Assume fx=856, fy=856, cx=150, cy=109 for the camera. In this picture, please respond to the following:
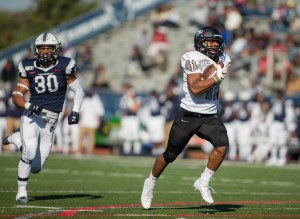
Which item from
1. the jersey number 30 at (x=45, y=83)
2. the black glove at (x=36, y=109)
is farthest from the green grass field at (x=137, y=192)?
the jersey number 30 at (x=45, y=83)

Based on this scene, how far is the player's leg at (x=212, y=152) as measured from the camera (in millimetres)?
8471

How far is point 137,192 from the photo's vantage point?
36.2ft

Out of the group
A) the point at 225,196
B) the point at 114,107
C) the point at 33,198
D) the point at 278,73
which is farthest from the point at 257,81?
the point at 33,198

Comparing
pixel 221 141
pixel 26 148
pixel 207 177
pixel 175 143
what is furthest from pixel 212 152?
pixel 26 148

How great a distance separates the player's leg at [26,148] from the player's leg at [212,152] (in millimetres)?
2015

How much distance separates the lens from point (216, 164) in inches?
336

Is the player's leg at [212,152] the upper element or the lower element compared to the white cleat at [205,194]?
upper

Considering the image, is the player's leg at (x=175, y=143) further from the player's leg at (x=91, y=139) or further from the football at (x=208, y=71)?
the player's leg at (x=91, y=139)

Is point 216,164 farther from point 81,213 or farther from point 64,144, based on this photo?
point 64,144

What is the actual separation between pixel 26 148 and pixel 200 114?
6.85ft

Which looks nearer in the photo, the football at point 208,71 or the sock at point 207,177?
the sock at point 207,177

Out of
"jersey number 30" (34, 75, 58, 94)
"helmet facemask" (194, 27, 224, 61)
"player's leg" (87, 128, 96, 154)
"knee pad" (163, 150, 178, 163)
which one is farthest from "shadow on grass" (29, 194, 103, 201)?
"player's leg" (87, 128, 96, 154)

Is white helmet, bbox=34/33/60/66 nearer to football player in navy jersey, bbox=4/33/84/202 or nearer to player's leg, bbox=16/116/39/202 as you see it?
football player in navy jersey, bbox=4/33/84/202

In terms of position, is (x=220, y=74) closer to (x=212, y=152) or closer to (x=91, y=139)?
(x=212, y=152)
